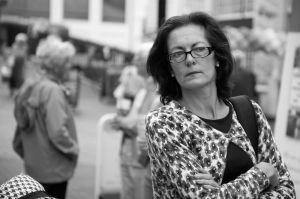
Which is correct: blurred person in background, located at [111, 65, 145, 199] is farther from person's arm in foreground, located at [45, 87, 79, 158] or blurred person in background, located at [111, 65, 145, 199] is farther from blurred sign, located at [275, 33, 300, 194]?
blurred sign, located at [275, 33, 300, 194]

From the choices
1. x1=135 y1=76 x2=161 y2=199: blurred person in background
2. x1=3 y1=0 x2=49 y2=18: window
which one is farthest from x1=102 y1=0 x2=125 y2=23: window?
x1=135 y1=76 x2=161 y2=199: blurred person in background

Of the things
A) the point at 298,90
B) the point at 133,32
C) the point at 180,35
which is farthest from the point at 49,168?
the point at 133,32

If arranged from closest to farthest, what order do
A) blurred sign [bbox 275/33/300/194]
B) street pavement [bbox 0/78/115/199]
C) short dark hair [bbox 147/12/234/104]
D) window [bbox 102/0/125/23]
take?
short dark hair [bbox 147/12/234/104] < blurred sign [bbox 275/33/300/194] < street pavement [bbox 0/78/115/199] < window [bbox 102/0/125/23]

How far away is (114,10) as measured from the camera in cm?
2245

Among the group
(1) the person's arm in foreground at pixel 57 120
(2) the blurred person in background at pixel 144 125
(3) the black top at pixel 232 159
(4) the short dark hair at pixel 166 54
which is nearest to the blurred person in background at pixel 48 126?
(1) the person's arm in foreground at pixel 57 120

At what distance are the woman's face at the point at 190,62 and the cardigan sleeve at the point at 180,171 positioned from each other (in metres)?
0.19

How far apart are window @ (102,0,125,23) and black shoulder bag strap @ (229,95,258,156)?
779 inches

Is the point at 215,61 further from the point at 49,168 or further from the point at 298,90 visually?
the point at 49,168

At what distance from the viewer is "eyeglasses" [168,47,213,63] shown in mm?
2029

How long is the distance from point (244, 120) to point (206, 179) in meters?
0.38

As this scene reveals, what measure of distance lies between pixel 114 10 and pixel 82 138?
13.7 meters

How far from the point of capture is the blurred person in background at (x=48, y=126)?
392 centimetres

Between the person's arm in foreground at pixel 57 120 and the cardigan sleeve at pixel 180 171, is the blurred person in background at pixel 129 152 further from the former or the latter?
the cardigan sleeve at pixel 180 171

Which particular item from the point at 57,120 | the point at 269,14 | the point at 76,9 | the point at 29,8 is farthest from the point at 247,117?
the point at 29,8
